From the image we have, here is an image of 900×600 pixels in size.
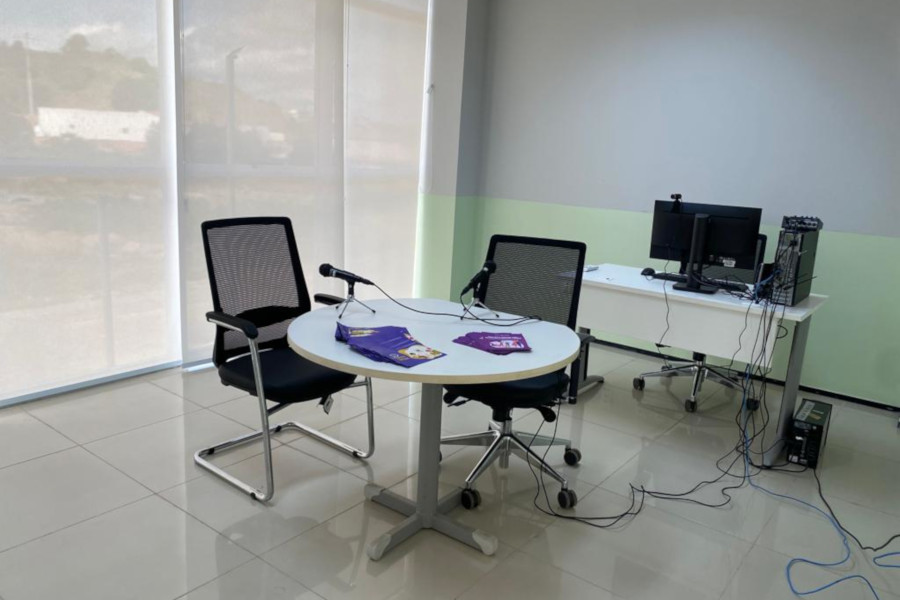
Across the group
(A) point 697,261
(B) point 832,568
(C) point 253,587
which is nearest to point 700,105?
(A) point 697,261

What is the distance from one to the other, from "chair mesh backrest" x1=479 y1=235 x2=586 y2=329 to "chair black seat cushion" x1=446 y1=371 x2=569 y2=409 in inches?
13.6

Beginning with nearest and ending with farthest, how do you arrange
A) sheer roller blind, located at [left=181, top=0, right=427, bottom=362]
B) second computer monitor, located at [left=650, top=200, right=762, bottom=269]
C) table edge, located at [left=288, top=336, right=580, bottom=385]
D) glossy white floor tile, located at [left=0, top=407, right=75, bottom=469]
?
1. table edge, located at [left=288, top=336, right=580, bottom=385]
2. glossy white floor tile, located at [left=0, top=407, right=75, bottom=469]
3. second computer monitor, located at [left=650, top=200, right=762, bottom=269]
4. sheer roller blind, located at [left=181, top=0, right=427, bottom=362]

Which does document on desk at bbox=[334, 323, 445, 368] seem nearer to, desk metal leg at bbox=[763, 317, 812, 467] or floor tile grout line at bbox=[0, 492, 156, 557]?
floor tile grout line at bbox=[0, 492, 156, 557]

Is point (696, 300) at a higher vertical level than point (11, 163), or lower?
lower

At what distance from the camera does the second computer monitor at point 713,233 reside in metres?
3.51

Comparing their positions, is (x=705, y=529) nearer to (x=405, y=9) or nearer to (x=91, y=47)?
(x=91, y=47)

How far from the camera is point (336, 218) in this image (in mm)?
4773

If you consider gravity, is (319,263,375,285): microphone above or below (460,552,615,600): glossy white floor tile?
above

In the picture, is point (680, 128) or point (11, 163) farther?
point (680, 128)

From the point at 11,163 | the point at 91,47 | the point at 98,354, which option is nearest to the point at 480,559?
the point at 98,354

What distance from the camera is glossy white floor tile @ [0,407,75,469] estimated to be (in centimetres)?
289

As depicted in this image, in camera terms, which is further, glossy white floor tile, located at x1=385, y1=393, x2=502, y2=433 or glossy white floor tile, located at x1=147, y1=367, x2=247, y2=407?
glossy white floor tile, located at x1=147, y1=367, x2=247, y2=407

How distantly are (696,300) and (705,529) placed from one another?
1277mm

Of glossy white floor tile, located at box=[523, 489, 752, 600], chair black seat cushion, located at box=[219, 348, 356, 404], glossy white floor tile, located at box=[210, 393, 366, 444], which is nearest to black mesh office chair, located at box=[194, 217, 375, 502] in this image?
chair black seat cushion, located at box=[219, 348, 356, 404]
